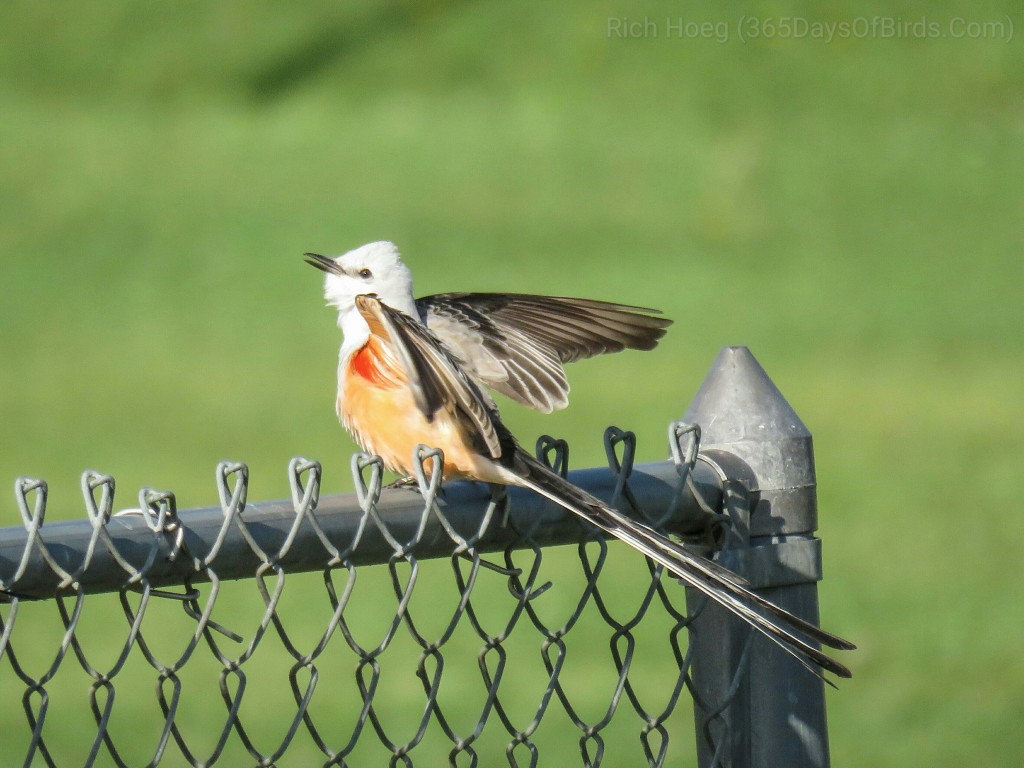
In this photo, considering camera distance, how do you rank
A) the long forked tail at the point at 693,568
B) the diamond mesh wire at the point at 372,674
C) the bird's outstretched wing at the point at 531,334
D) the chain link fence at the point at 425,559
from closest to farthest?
the chain link fence at the point at 425,559, the long forked tail at the point at 693,568, the bird's outstretched wing at the point at 531,334, the diamond mesh wire at the point at 372,674

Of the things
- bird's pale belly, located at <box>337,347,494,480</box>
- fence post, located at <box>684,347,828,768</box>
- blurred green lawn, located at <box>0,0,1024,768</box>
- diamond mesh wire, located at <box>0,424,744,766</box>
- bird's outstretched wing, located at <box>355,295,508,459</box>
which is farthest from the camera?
blurred green lawn, located at <box>0,0,1024,768</box>

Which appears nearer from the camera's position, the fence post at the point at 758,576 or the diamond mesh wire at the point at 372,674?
the fence post at the point at 758,576

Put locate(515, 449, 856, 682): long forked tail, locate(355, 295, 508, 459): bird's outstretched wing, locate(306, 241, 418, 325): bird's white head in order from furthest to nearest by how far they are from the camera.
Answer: locate(306, 241, 418, 325): bird's white head → locate(355, 295, 508, 459): bird's outstretched wing → locate(515, 449, 856, 682): long forked tail

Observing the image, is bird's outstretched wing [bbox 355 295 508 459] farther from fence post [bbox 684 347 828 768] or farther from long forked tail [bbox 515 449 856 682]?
fence post [bbox 684 347 828 768]

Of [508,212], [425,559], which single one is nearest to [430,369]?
[425,559]

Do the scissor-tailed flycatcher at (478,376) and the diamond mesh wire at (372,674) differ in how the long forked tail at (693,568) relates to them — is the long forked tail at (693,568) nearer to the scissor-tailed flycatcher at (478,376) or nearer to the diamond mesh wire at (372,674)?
the scissor-tailed flycatcher at (478,376)

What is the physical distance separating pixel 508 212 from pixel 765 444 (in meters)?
8.23

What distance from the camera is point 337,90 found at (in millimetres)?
11438

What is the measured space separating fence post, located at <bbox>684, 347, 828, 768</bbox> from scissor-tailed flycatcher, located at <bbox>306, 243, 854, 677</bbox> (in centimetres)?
12

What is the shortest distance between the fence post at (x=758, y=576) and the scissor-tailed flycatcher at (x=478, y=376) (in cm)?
12

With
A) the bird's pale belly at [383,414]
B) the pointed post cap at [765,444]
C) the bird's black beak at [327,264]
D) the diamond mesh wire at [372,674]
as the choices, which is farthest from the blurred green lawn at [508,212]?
the pointed post cap at [765,444]

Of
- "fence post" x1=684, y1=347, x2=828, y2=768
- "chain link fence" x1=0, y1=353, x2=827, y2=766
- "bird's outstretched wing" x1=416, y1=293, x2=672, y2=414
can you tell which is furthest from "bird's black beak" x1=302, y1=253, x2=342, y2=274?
"fence post" x1=684, y1=347, x2=828, y2=768

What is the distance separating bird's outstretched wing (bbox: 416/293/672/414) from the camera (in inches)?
134

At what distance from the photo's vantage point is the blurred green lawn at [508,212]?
9133 mm
